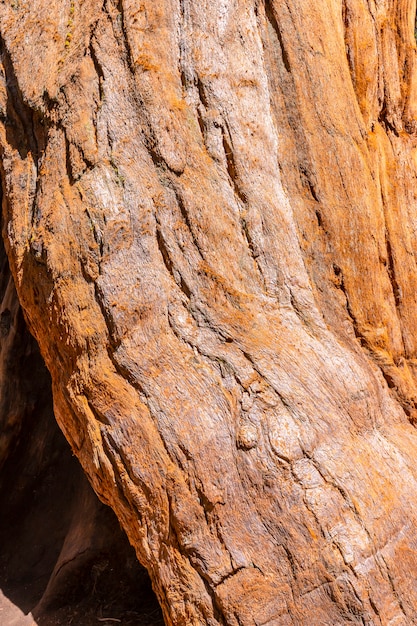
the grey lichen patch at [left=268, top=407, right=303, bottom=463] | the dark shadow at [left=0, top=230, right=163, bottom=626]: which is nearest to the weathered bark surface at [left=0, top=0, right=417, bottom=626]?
the grey lichen patch at [left=268, top=407, right=303, bottom=463]

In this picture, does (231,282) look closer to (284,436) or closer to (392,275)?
(284,436)

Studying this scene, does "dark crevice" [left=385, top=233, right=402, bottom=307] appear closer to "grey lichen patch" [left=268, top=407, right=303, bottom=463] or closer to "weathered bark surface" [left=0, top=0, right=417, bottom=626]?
"weathered bark surface" [left=0, top=0, right=417, bottom=626]

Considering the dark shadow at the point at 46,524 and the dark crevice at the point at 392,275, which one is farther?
the dark shadow at the point at 46,524

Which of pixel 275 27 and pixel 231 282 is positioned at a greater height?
pixel 275 27

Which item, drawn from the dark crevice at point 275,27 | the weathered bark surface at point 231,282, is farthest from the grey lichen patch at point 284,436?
the dark crevice at point 275,27

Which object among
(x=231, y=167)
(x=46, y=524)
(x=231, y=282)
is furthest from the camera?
(x=46, y=524)

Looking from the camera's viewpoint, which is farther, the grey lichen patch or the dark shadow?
the dark shadow

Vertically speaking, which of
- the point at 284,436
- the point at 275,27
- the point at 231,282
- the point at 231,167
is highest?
the point at 275,27

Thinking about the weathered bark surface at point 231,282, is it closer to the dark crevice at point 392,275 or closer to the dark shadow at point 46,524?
the dark crevice at point 392,275

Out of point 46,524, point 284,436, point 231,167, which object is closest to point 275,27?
point 231,167
